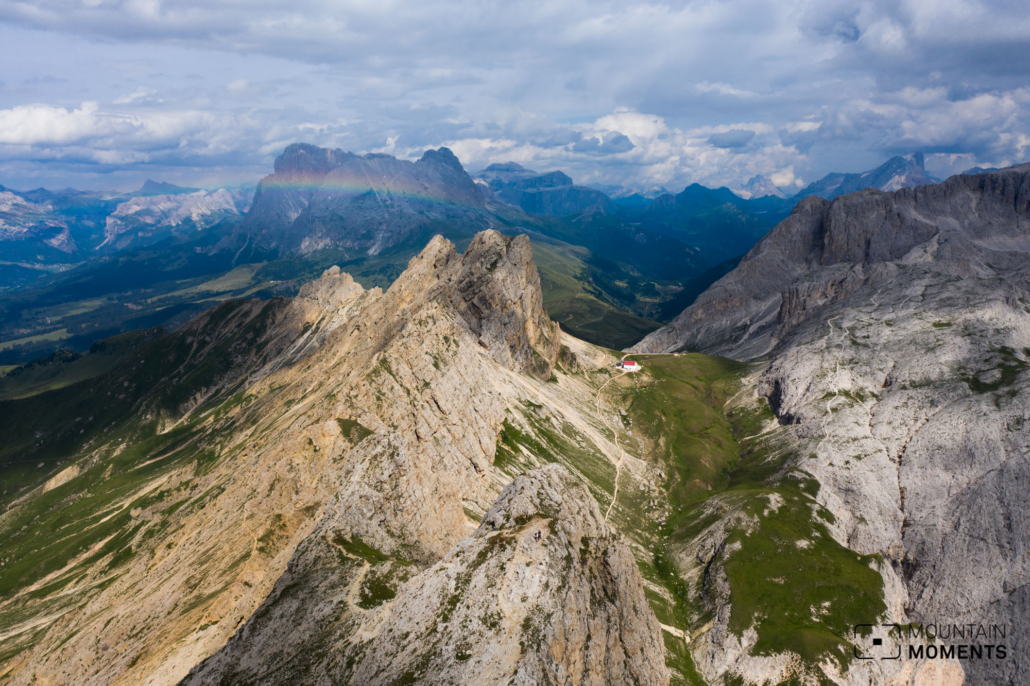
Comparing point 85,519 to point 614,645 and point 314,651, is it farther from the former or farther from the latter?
point 614,645

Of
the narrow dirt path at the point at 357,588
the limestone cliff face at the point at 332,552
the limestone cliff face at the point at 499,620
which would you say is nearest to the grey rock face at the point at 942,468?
the limestone cliff face at the point at 499,620

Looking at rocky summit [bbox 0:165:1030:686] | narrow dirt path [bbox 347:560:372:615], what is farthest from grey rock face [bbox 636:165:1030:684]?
narrow dirt path [bbox 347:560:372:615]

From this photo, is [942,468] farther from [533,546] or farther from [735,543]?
[533,546]

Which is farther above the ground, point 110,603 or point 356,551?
point 356,551

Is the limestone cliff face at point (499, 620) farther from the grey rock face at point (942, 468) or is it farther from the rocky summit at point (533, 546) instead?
the grey rock face at point (942, 468)

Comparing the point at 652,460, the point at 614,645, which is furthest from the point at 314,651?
the point at 652,460

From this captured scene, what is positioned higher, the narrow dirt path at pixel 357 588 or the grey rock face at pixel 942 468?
the narrow dirt path at pixel 357 588

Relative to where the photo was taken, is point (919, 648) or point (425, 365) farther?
point (425, 365)

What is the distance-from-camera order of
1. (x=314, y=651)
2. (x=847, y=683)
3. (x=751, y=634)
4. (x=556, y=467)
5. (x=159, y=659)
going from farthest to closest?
(x=751, y=634), (x=847, y=683), (x=556, y=467), (x=159, y=659), (x=314, y=651)

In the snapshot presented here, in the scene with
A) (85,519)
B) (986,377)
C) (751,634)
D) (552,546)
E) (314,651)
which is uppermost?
(552,546)
